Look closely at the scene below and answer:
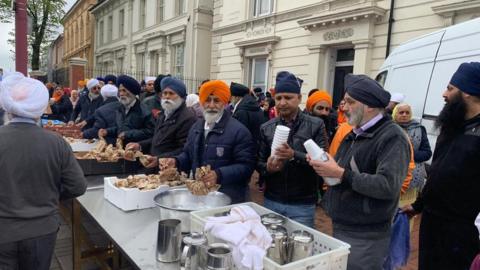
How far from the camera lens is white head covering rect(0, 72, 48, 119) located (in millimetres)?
2096

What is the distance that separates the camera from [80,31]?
39.1 metres

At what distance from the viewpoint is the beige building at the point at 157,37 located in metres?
16.4

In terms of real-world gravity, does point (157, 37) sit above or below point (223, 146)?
above

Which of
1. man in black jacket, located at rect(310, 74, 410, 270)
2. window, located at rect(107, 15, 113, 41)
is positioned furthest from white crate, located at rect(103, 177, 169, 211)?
window, located at rect(107, 15, 113, 41)

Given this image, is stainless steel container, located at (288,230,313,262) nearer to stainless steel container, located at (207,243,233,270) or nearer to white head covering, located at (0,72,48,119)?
stainless steel container, located at (207,243,233,270)

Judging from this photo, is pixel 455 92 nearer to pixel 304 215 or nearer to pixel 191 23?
pixel 304 215

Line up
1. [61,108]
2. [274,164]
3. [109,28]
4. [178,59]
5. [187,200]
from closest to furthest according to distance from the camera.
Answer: [274,164] → [187,200] → [61,108] → [178,59] → [109,28]

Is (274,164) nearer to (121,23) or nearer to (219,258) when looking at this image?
(219,258)

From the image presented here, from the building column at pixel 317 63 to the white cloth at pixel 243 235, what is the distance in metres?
9.00

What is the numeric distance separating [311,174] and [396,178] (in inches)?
31.3

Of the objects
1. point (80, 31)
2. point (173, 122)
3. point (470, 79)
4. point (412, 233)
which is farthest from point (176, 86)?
point (80, 31)

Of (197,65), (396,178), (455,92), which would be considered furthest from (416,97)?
(197,65)

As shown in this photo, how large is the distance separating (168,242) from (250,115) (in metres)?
3.63

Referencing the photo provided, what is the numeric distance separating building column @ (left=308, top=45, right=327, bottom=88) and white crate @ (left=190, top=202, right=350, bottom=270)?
345 inches
